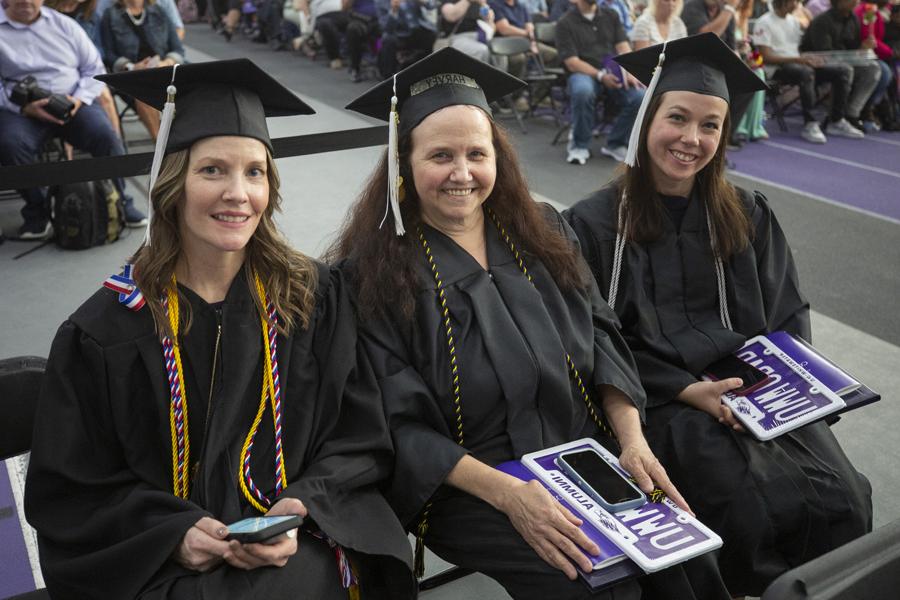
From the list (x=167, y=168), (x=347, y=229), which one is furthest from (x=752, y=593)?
(x=167, y=168)

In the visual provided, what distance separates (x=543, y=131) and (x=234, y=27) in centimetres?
839

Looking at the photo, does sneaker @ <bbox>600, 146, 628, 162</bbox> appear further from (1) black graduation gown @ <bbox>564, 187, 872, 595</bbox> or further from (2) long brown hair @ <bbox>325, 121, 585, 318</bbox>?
(2) long brown hair @ <bbox>325, 121, 585, 318</bbox>

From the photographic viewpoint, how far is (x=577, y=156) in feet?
23.6

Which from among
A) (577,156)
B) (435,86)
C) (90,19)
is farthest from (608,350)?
(90,19)

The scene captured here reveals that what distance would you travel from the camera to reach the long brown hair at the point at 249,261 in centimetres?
173

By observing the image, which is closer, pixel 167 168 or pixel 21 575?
pixel 167 168

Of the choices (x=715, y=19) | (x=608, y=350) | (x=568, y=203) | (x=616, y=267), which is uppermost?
(x=715, y=19)

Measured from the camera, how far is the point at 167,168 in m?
1.75

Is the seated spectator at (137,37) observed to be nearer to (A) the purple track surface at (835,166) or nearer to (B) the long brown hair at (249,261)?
(A) the purple track surface at (835,166)

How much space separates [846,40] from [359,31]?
5.95m

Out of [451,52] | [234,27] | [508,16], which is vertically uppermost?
[451,52]

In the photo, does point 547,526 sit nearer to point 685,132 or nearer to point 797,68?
point 685,132

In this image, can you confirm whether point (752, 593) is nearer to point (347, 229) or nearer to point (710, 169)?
point (710, 169)

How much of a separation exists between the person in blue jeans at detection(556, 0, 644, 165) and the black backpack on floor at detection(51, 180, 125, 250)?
12.6 feet
